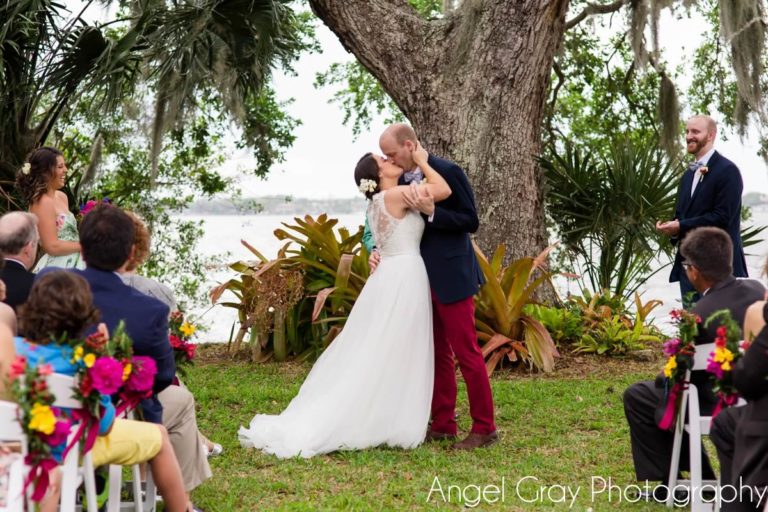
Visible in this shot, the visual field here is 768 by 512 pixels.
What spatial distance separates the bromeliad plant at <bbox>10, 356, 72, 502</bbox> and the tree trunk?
21.5ft

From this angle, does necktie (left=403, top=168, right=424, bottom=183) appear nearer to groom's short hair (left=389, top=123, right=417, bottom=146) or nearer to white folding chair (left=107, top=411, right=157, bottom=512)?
groom's short hair (left=389, top=123, right=417, bottom=146)

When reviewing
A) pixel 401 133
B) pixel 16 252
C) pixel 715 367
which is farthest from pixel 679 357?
pixel 16 252

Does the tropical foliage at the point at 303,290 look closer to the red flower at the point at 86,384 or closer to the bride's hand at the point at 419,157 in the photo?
the bride's hand at the point at 419,157

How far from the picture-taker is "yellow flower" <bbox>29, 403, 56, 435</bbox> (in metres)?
2.84

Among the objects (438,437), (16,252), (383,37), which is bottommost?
(438,437)

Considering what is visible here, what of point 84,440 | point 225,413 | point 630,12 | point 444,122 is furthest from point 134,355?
point 630,12

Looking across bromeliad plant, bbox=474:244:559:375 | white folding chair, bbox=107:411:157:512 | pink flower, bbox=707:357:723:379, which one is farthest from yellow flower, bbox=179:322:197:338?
bromeliad plant, bbox=474:244:559:375

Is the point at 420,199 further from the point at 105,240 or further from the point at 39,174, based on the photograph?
the point at 39,174

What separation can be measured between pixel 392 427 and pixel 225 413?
1.68m

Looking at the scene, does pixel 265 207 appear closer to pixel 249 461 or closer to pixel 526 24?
pixel 526 24

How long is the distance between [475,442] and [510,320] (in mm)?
2902

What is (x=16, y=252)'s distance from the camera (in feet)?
13.7

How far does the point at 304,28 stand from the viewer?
14352 millimetres

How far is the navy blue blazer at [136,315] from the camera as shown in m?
3.59
